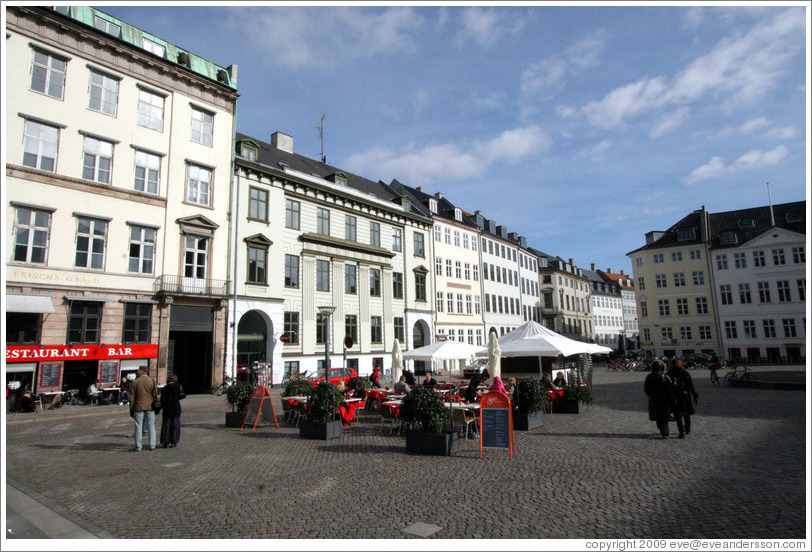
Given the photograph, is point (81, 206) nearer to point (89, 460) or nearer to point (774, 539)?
point (89, 460)

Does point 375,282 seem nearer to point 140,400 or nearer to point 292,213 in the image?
point 292,213

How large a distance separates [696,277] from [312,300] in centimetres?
4416

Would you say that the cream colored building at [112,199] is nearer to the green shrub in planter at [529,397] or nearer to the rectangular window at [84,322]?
the rectangular window at [84,322]

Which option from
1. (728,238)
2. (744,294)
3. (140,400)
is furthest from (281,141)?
(744,294)

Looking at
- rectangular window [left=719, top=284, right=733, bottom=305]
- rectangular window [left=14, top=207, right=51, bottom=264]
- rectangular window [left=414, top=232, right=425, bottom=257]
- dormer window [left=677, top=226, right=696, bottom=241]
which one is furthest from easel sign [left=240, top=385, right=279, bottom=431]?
dormer window [left=677, top=226, right=696, bottom=241]

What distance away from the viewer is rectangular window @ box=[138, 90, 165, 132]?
26266 millimetres

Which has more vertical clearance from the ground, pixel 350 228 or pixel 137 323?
pixel 350 228

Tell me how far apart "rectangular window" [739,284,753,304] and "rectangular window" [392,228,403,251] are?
37.3 metres

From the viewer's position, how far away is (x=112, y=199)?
2444 centimetres

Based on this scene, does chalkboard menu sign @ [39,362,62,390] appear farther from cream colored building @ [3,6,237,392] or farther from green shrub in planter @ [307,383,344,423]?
green shrub in planter @ [307,383,344,423]

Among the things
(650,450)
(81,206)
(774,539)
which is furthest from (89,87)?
(774,539)

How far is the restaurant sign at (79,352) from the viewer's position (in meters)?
20.7

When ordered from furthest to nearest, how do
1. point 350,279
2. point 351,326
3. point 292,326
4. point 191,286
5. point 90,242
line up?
point 350,279 → point 351,326 → point 292,326 → point 191,286 → point 90,242

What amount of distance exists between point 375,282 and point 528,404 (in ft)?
87.1
